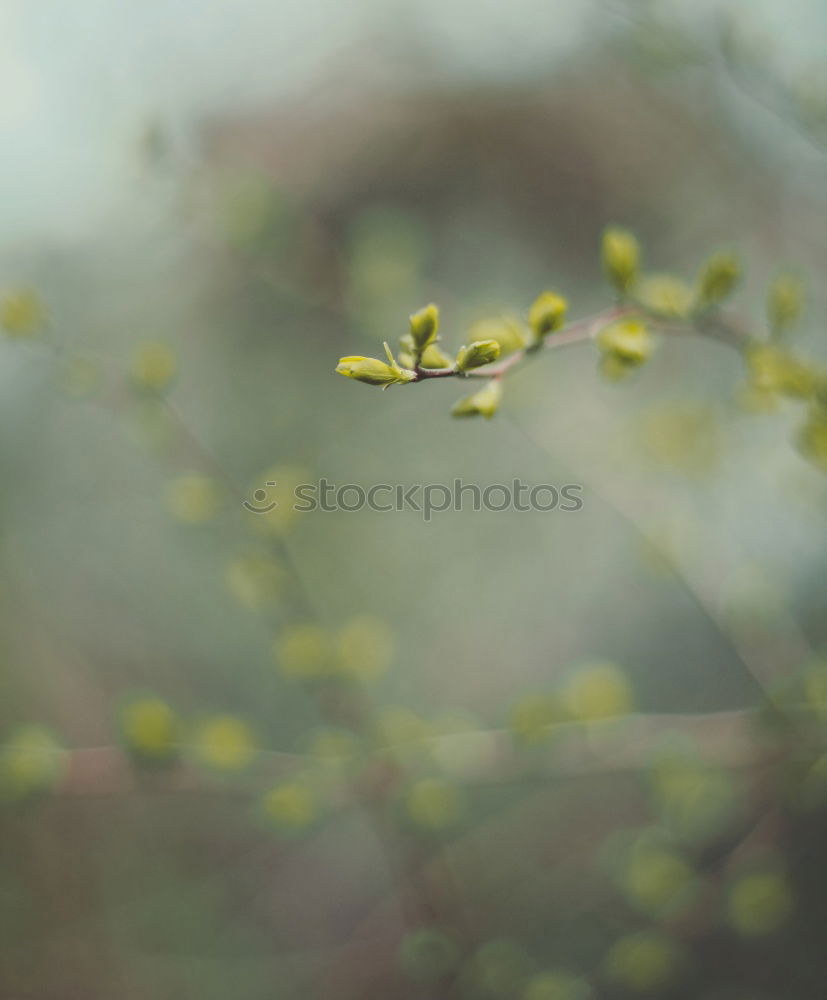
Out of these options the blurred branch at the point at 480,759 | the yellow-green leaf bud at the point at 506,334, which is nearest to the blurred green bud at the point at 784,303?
the yellow-green leaf bud at the point at 506,334

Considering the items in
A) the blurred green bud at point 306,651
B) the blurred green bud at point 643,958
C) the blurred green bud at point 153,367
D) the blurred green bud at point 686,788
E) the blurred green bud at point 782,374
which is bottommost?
the blurred green bud at point 643,958

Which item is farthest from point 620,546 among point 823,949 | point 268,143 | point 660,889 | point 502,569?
point 268,143

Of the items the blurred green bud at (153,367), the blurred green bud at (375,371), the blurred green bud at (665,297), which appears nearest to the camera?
the blurred green bud at (375,371)

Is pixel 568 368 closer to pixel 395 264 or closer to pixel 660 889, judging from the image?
pixel 395 264

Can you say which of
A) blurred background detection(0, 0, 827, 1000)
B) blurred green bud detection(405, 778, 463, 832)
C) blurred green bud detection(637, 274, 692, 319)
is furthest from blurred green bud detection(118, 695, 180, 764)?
blurred green bud detection(637, 274, 692, 319)

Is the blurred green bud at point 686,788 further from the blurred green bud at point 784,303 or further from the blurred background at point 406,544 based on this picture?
the blurred green bud at point 784,303

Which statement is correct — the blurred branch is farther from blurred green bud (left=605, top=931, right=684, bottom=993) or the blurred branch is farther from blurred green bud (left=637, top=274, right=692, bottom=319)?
blurred green bud (left=637, top=274, right=692, bottom=319)

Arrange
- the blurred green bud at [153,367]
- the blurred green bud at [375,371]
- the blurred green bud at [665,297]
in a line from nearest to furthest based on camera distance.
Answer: the blurred green bud at [375,371], the blurred green bud at [665,297], the blurred green bud at [153,367]

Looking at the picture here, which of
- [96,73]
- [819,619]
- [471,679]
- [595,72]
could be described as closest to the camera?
[96,73]
